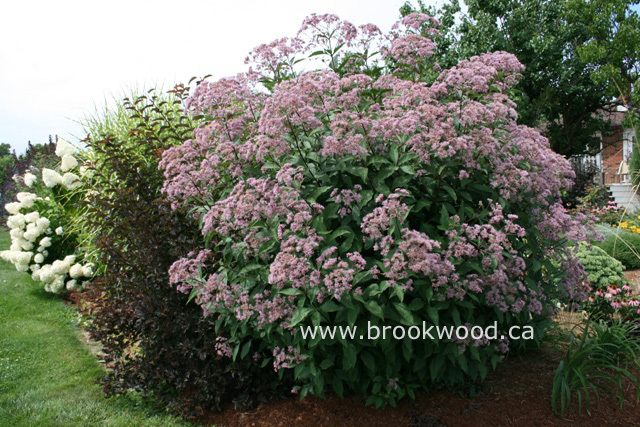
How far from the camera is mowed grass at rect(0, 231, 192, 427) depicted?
430 cm

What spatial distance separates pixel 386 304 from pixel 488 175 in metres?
1.23

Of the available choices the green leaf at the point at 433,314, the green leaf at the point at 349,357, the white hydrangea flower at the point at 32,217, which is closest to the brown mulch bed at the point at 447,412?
the green leaf at the point at 349,357

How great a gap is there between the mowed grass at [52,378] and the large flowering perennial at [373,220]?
1328 mm

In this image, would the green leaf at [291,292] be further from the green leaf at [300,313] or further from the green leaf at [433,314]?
the green leaf at [433,314]

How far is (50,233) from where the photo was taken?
28.0 feet

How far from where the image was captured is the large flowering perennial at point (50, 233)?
7.97 m

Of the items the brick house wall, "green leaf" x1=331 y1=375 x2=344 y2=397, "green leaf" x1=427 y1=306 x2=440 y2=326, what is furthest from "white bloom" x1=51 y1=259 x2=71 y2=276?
the brick house wall

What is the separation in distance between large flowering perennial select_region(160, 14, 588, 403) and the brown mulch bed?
18cm

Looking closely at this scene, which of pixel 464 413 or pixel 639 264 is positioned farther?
pixel 639 264

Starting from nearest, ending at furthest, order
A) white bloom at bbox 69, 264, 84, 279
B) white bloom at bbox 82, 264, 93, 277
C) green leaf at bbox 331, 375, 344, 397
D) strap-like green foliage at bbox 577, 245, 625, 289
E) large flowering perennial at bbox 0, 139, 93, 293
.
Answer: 1. green leaf at bbox 331, 375, 344, 397
2. strap-like green foliage at bbox 577, 245, 625, 289
3. white bloom at bbox 82, 264, 93, 277
4. white bloom at bbox 69, 264, 84, 279
5. large flowering perennial at bbox 0, 139, 93, 293

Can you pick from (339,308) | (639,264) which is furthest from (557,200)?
(639,264)

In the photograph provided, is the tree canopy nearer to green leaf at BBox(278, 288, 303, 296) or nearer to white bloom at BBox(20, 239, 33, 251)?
white bloom at BBox(20, 239, 33, 251)

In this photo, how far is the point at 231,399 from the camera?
4266mm

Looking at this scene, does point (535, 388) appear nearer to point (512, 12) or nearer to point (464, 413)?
point (464, 413)
